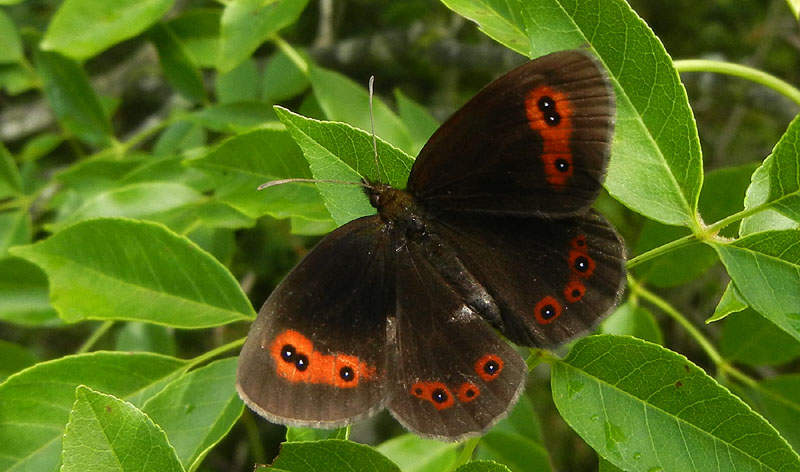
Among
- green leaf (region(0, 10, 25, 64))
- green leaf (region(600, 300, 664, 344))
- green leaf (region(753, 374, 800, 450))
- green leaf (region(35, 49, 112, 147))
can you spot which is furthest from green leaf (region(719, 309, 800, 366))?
green leaf (region(0, 10, 25, 64))

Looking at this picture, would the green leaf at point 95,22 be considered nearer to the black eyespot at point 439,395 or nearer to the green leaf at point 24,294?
the green leaf at point 24,294

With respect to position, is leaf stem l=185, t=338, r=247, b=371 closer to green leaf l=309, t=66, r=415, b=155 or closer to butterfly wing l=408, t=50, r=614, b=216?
butterfly wing l=408, t=50, r=614, b=216

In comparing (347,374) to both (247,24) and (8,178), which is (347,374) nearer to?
(247,24)

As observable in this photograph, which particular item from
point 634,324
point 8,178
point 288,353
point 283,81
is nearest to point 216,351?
point 288,353

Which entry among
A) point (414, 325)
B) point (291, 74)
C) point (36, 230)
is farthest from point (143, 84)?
point (414, 325)

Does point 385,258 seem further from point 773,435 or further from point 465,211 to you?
point 773,435

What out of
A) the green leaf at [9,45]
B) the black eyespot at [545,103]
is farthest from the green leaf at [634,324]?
the green leaf at [9,45]

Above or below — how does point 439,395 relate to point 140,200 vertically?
above
